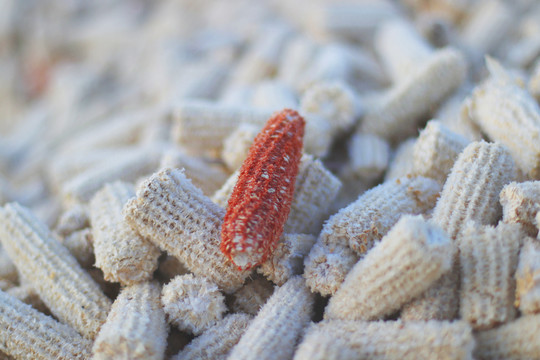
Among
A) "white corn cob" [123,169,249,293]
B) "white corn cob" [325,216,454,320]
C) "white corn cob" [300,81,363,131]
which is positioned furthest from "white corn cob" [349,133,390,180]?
"white corn cob" [123,169,249,293]

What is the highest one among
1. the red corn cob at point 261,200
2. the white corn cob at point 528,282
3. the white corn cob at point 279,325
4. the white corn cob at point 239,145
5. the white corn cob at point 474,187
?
the white corn cob at point 239,145

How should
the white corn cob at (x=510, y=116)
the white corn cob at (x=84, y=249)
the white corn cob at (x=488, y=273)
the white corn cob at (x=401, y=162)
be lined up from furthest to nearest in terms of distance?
the white corn cob at (x=401, y=162)
the white corn cob at (x=84, y=249)
the white corn cob at (x=510, y=116)
the white corn cob at (x=488, y=273)

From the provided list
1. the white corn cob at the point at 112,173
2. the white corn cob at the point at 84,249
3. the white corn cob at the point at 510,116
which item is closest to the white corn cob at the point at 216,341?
the white corn cob at the point at 84,249

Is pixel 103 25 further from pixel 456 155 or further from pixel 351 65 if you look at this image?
pixel 456 155

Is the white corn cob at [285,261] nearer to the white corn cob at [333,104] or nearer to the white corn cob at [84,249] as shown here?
the white corn cob at [84,249]

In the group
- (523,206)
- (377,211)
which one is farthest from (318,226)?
(523,206)

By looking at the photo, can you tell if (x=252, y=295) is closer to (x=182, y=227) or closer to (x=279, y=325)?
(x=279, y=325)

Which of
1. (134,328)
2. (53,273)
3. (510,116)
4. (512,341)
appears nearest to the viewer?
(512,341)
